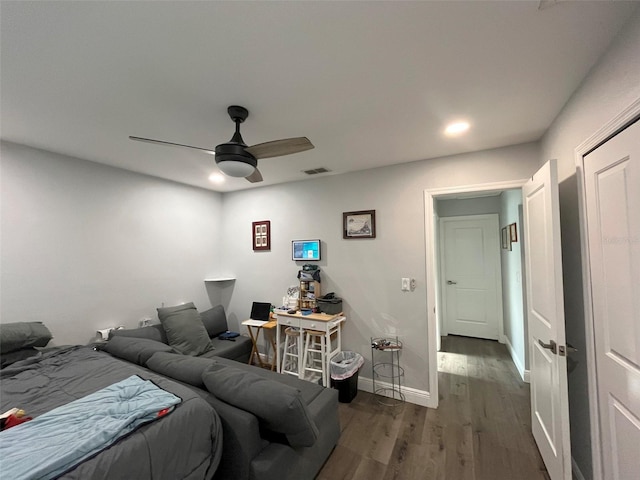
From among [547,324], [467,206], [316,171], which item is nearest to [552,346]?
[547,324]

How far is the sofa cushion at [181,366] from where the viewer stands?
1.77 m

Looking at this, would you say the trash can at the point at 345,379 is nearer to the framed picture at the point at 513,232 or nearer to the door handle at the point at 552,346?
the door handle at the point at 552,346

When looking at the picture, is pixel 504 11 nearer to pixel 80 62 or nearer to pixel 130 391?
pixel 80 62

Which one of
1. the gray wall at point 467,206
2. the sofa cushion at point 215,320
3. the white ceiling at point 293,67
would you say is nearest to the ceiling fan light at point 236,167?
the white ceiling at point 293,67

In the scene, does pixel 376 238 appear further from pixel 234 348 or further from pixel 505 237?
pixel 505 237

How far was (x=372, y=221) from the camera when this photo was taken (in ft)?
10.1

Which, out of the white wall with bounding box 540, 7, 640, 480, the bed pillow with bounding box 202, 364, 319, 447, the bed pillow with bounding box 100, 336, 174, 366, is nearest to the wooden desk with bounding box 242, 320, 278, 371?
the bed pillow with bounding box 100, 336, 174, 366

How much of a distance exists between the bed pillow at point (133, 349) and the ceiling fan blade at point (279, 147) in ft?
6.12

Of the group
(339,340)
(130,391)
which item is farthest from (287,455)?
(339,340)

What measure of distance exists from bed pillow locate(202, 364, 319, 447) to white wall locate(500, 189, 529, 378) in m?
2.91

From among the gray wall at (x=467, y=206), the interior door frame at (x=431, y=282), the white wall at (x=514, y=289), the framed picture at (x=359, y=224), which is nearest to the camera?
the interior door frame at (x=431, y=282)

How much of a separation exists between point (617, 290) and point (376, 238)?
78.0 inches

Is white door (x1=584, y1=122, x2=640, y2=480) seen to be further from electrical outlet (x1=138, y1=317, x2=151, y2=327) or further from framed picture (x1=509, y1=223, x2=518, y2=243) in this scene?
electrical outlet (x1=138, y1=317, x2=151, y2=327)

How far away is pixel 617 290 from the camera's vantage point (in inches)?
49.2
